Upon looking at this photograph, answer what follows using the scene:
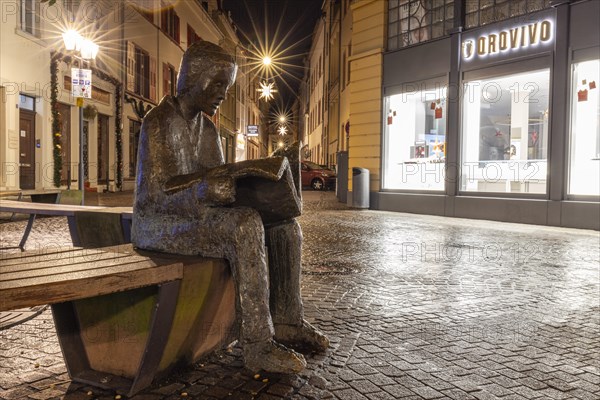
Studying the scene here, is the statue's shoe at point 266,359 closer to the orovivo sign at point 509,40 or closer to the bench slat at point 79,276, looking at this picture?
the bench slat at point 79,276

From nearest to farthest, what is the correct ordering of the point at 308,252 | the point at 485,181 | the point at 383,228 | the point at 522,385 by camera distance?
the point at 522,385 → the point at 308,252 → the point at 383,228 → the point at 485,181

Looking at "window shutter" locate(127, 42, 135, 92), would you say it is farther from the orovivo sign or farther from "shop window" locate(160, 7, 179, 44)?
the orovivo sign

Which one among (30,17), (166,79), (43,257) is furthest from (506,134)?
(166,79)

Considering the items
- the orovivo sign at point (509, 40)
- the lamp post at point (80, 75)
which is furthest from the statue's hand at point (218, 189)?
the orovivo sign at point (509, 40)

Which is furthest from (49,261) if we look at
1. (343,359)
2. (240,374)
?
(343,359)

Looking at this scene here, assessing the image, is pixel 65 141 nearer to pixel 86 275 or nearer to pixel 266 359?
pixel 266 359

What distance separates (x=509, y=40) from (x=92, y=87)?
16.0m

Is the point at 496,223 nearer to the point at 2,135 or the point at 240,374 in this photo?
the point at 240,374

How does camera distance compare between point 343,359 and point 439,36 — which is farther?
point 439,36

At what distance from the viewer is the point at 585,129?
436 inches

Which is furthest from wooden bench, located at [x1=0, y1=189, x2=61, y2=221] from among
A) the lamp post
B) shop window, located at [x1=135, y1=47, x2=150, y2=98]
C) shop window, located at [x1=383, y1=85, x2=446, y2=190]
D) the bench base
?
shop window, located at [x1=135, y1=47, x2=150, y2=98]

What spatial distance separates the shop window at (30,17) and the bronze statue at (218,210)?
17.2m

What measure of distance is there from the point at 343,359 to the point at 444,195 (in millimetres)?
11174

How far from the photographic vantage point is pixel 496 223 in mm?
11977
